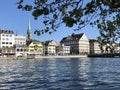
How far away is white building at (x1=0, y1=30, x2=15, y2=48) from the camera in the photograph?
630ft

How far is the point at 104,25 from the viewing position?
7527 millimetres

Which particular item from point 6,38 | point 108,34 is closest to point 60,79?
point 108,34

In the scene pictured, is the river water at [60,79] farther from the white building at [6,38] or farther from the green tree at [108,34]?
the white building at [6,38]

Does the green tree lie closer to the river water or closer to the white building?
the river water

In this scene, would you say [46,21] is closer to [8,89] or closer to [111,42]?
[111,42]

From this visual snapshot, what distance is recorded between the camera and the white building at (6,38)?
630 ft

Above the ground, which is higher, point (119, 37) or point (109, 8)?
point (109, 8)

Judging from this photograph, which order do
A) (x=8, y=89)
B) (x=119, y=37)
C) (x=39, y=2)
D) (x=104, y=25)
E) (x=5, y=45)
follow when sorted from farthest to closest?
(x=5, y=45), (x=8, y=89), (x=119, y=37), (x=104, y=25), (x=39, y=2)

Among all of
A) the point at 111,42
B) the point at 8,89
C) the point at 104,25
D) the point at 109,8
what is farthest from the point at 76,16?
the point at 8,89

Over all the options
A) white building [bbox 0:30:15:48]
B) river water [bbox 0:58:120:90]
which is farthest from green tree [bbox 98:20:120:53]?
white building [bbox 0:30:15:48]

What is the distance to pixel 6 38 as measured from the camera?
19350 cm

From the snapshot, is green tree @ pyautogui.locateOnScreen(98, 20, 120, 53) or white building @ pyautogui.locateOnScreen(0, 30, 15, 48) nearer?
green tree @ pyautogui.locateOnScreen(98, 20, 120, 53)

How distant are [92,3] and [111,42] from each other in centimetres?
185

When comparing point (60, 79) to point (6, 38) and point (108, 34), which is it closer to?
point (108, 34)
